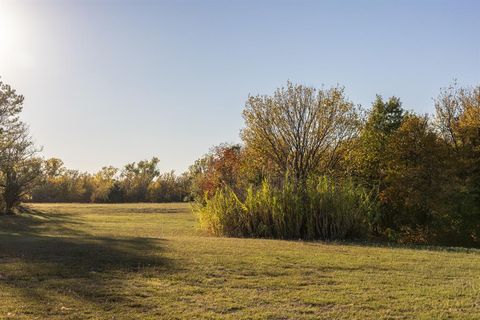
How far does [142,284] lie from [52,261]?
9.17 feet

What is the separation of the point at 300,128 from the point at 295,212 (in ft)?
22.3

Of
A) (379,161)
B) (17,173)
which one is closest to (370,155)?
(379,161)

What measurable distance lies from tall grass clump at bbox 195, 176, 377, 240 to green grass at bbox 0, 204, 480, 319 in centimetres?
565

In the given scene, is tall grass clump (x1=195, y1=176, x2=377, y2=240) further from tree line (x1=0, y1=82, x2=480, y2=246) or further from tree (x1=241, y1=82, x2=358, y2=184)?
tree (x1=241, y1=82, x2=358, y2=184)

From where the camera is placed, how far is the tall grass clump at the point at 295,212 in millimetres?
18062

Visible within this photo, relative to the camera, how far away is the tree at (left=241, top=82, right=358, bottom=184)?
23.9 meters

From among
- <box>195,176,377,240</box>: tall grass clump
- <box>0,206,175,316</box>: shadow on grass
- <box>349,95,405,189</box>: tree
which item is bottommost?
<box>0,206,175,316</box>: shadow on grass

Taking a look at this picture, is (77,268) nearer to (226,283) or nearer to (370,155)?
(226,283)

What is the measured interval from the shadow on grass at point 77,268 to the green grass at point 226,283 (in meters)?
0.02

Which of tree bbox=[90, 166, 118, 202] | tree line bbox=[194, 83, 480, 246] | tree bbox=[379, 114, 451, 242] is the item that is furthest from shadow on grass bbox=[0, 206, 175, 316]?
tree bbox=[90, 166, 118, 202]

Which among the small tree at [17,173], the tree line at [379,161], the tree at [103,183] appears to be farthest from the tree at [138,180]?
the tree line at [379,161]

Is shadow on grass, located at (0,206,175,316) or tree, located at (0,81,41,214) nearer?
shadow on grass, located at (0,206,175,316)

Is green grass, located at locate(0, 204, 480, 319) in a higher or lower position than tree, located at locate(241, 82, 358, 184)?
lower

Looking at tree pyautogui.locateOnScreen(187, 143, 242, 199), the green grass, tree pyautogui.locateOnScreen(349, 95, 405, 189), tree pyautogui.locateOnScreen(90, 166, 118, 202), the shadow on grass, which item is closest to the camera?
the green grass
